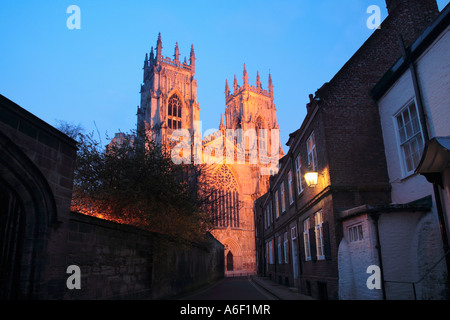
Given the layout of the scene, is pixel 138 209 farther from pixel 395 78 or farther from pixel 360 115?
pixel 395 78

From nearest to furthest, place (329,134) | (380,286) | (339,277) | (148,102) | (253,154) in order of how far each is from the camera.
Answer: (380,286) < (339,277) < (329,134) < (148,102) < (253,154)

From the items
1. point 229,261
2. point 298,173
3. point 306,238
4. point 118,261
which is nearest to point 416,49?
point 298,173

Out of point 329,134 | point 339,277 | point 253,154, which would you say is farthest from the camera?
point 253,154

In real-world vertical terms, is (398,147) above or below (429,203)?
above

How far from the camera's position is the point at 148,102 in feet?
195

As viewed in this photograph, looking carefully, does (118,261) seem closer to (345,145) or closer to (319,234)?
(319,234)

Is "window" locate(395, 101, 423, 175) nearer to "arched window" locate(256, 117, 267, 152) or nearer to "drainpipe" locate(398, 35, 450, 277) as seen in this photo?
"drainpipe" locate(398, 35, 450, 277)

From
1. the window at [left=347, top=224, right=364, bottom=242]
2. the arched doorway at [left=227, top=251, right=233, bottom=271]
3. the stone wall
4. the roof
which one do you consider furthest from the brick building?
the arched doorway at [left=227, top=251, right=233, bottom=271]

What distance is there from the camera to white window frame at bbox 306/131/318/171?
13.0 m

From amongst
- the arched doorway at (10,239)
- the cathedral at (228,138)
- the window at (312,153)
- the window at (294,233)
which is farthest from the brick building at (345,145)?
the cathedral at (228,138)

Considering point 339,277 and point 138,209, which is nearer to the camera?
point 339,277

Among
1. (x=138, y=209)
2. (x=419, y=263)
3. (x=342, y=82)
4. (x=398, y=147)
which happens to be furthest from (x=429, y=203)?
(x=138, y=209)

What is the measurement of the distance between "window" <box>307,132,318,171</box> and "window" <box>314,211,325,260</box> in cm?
173

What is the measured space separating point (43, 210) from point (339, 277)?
8147 millimetres
